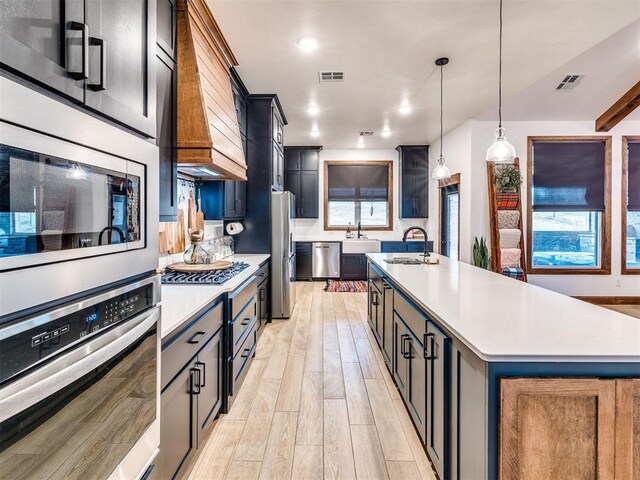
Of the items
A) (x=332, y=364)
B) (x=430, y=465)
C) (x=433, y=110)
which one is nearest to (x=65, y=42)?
(x=430, y=465)

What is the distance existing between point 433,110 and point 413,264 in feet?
8.54

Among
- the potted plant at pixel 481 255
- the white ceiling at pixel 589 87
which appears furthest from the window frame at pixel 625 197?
the potted plant at pixel 481 255

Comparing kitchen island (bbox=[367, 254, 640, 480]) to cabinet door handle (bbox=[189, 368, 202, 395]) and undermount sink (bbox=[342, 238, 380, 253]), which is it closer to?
cabinet door handle (bbox=[189, 368, 202, 395])

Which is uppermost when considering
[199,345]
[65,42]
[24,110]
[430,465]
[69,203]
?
[65,42]

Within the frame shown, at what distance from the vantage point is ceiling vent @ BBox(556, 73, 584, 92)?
4.28 m

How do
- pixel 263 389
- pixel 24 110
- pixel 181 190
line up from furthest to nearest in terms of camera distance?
pixel 181 190, pixel 263 389, pixel 24 110

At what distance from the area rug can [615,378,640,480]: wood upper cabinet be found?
538 centimetres

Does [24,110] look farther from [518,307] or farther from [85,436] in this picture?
[518,307]

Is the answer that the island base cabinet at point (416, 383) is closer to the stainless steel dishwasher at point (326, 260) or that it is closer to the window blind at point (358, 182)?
the stainless steel dishwasher at point (326, 260)

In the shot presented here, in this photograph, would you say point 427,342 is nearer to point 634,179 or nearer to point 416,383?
point 416,383

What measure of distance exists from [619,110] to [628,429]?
18.2ft

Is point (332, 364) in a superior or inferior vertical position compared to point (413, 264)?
inferior

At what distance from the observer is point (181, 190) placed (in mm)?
3166

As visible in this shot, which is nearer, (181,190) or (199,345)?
(199,345)
